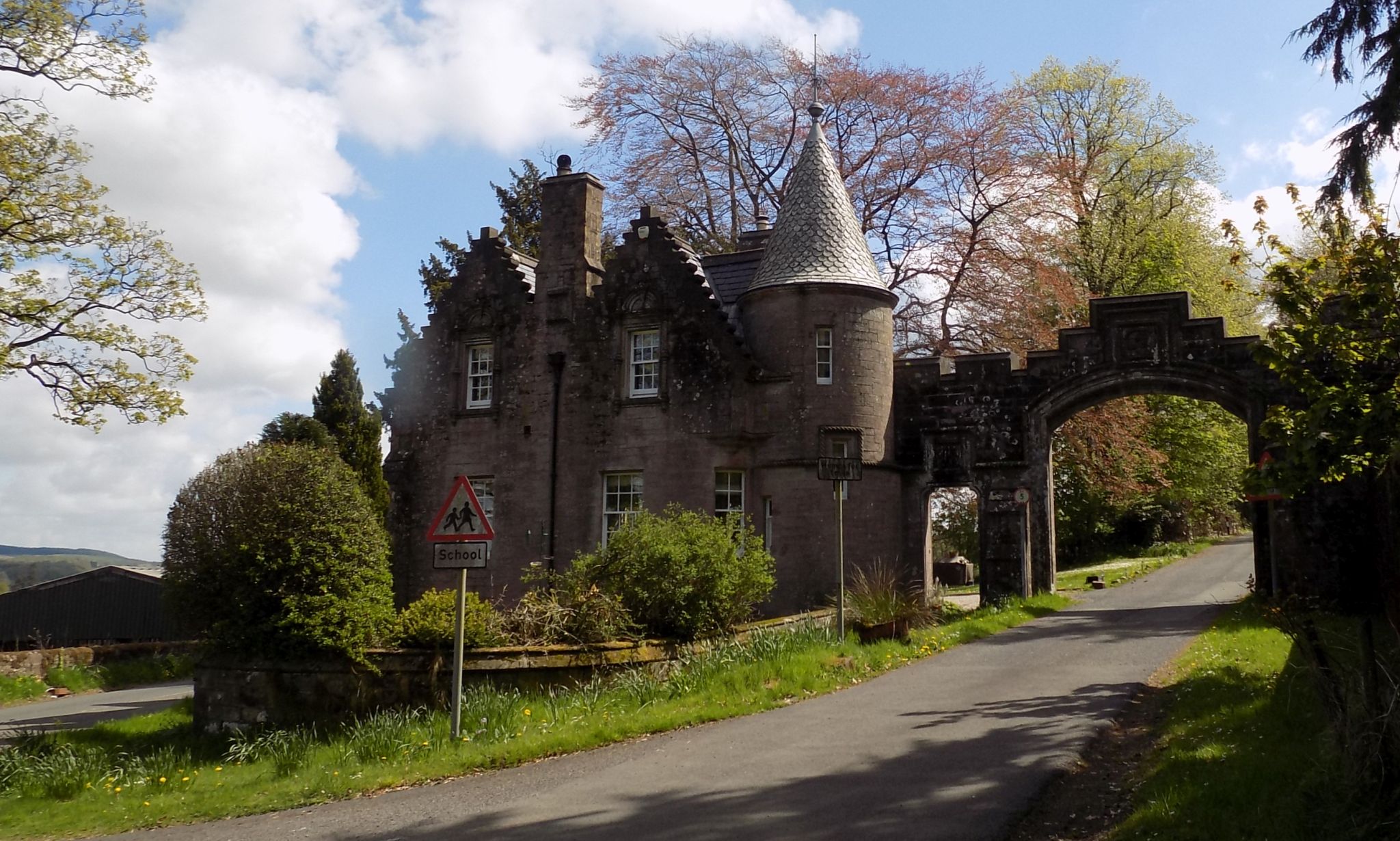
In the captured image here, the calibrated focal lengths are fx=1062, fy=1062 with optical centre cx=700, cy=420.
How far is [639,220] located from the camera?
2416 cm

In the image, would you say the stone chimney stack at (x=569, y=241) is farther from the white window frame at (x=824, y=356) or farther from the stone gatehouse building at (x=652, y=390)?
the white window frame at (x=824, y=356)

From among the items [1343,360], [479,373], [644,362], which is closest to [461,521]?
[1343,360]

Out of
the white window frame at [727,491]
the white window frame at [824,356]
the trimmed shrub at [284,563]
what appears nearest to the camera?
the trimmed shrub at [284,563]

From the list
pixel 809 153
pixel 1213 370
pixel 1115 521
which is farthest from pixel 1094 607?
pixel 1115 521

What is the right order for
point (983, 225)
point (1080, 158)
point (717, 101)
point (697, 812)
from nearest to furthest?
point (697, 812)
point (983, 225)
point (717, 101)
point (1080, 158)

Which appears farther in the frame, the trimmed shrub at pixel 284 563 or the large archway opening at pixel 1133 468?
the large archway opening at pixel 1133 468

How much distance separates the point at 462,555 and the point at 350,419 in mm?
24500

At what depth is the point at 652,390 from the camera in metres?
23.8

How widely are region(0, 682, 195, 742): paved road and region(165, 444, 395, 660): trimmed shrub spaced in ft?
14.4

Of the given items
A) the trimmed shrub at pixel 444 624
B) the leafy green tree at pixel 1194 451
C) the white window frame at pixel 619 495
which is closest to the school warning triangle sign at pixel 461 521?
the trimmed shrub at pixel 444 624

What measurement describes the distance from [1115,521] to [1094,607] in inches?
790

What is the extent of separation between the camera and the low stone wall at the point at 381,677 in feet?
43.8

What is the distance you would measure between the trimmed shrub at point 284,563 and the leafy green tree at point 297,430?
1600 cm

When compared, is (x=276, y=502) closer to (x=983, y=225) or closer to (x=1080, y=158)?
(x=983, y=225)
